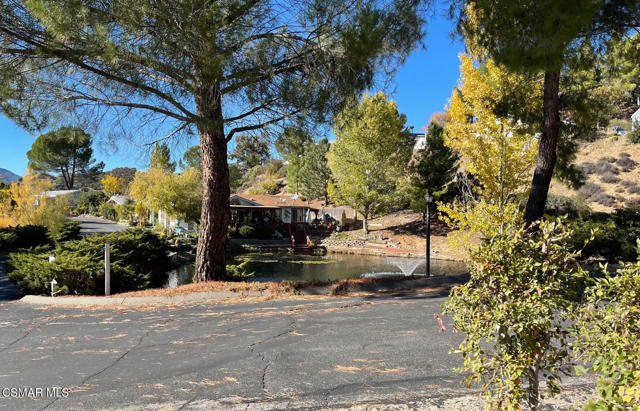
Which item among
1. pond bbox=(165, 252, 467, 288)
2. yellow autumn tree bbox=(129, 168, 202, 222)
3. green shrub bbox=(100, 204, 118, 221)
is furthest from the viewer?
green shrub bbox=(100, 204, 118, 221)

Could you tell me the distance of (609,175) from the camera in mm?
33750

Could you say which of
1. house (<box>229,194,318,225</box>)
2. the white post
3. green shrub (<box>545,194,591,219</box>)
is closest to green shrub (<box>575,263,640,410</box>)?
the white post

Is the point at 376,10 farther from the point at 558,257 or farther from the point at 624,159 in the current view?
the point at 624,159

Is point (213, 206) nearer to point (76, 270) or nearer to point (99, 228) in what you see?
point (76, 270)

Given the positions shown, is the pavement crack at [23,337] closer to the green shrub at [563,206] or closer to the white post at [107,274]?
the white post at [107,274]

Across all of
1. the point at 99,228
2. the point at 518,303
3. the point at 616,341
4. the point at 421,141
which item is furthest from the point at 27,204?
the point at 421,141

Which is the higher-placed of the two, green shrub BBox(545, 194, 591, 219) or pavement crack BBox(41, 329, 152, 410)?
green shrub BBox(545, 194, 591, 219)

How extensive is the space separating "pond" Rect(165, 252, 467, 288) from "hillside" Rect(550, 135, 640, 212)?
1514 centimetres

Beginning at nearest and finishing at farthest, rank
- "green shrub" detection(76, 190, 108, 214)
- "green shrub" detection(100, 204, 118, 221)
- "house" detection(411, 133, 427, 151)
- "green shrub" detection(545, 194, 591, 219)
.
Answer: "green shrub" detection(545, 194, 591, 219) < "house" detection(411, 133, 427, 151) < "green shrub" detection(100, 204, 118, 221) < "green shrub" detection(76, 190, 108, 214)

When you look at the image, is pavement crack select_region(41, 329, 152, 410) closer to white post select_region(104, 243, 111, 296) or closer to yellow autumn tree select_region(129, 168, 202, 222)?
white post select_region(104, 243, 111, 296)

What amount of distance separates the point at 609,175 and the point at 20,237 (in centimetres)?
4158

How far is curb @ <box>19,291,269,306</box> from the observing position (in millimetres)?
8336

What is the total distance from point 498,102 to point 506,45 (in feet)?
13.5

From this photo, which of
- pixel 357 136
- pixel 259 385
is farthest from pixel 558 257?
pixel 357 136
